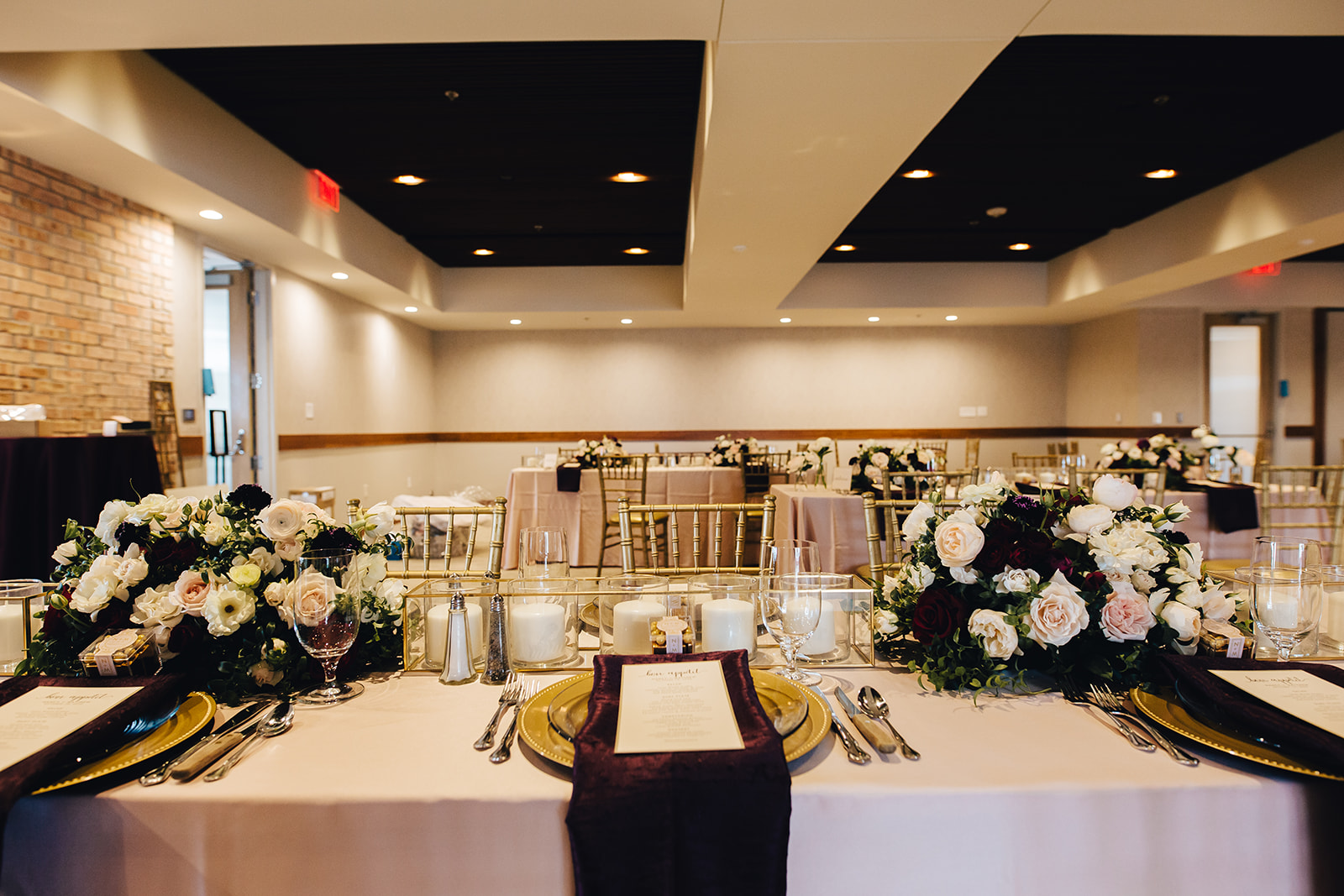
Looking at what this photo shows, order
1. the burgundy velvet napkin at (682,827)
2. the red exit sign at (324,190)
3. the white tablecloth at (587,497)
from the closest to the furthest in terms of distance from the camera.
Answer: the burgundy velvet napkin at (682,827)
the red exit sign at (324,190)
the white tablecloth at (587,497)

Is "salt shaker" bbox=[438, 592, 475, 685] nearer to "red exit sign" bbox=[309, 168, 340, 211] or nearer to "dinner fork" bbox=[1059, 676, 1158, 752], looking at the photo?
"dinner fork" bbox=[1059, 676, 1158, 752]

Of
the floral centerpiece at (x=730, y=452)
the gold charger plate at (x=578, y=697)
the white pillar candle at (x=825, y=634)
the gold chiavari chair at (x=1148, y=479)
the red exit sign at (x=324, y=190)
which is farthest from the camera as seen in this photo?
the floral centerpiece at (x=730, y=452)

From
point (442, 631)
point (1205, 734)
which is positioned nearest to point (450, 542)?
point (442, 631)


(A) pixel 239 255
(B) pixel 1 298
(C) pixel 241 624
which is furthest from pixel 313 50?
(C) pixel 241 624

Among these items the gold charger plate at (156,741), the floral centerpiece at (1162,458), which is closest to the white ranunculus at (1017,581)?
the gold charger plate at (156,741)

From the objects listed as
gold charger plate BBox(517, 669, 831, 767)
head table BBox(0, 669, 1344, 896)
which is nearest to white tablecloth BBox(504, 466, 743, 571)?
gold charger plate BBox(517, 669, 831, 767)

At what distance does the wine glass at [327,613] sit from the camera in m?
1.01

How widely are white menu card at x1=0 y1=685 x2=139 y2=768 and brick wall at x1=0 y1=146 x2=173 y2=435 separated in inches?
140

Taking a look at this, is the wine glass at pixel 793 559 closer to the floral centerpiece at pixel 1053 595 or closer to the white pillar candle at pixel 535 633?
the floral centerpiece at pixel 1053 595

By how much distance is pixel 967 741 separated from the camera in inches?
35.6

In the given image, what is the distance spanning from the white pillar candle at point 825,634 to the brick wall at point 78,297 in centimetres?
409

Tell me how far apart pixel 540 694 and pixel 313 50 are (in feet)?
12.0

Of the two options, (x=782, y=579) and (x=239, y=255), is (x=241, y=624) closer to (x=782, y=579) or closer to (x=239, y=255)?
(x=782, y=579)

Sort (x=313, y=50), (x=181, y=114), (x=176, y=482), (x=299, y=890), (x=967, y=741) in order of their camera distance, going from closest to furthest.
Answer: (x=299, y=890)
(x=967, y=741)
(x=313, y=50)
(x=181, y=114)
(x=176, y=482)
